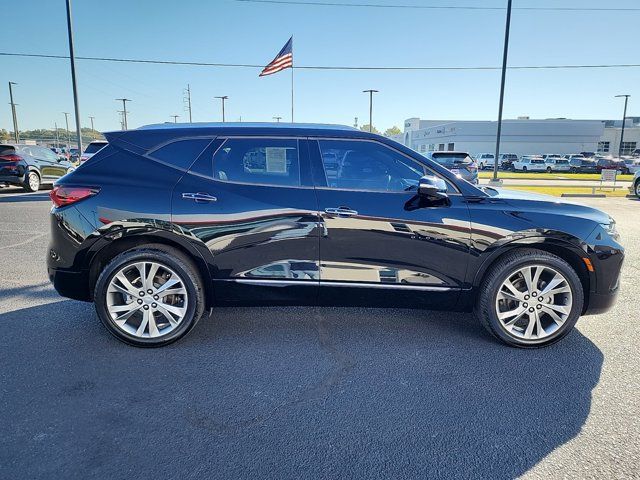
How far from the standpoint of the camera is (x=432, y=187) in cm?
328

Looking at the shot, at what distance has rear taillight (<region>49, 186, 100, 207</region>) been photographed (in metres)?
3.43

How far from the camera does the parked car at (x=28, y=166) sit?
44.6 feet

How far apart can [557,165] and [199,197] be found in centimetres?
5033

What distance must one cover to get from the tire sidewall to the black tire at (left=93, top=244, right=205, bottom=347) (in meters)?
2.41

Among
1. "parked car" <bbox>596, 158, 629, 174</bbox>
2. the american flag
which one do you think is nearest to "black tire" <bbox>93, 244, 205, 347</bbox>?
the american flag

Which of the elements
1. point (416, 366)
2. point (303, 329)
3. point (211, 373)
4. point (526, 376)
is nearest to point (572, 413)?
point (526, 376)

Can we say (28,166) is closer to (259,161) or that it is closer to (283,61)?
(283,61)

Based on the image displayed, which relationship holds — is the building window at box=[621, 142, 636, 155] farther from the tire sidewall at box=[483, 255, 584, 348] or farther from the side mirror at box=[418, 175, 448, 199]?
the side mirror at box=[418, 175, 448, 199]

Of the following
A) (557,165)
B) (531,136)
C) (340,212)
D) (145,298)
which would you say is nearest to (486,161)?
(557,165)

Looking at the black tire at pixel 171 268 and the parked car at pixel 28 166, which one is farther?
the parked car at pixel 28 166

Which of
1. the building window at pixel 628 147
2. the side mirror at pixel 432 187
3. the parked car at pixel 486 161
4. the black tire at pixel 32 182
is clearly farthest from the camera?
the building window at pixel 628 147

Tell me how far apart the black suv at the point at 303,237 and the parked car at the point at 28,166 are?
12.4m

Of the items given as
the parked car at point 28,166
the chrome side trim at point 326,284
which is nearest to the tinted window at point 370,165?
the chrome side trim at point 326,284

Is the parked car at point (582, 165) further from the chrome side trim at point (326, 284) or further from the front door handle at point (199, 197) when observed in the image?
the front door handle at point (199, 197)
